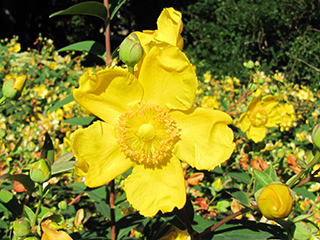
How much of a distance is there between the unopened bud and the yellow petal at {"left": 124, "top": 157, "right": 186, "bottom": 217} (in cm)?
23

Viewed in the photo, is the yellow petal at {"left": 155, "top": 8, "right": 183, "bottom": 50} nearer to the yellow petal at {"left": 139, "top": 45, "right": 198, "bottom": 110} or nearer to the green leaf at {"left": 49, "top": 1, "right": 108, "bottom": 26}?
the yellow petal at {"left": 139, "top": 45, "right": 198, "bottom": 110}

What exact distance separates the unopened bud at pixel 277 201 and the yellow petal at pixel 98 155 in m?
0.43

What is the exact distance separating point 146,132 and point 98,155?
178 mm

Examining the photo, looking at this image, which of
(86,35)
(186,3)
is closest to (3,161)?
(86,35)

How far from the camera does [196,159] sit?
0.87m

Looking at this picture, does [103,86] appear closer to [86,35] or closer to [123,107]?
[123,107]

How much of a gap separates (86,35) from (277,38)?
542cm

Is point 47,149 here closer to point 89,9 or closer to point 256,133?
point 89,9

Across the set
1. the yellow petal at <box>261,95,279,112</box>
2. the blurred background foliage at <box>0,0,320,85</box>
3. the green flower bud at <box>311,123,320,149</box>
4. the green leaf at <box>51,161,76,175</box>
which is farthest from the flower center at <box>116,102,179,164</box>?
the blurred background foliage at <box>0,0,320,85</box>

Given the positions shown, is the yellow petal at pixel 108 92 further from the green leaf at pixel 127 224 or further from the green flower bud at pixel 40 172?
the green leaf at pixel 127 224

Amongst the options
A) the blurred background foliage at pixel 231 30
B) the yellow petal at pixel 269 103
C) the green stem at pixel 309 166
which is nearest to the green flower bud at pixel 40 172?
the green stem at pixel 309 166

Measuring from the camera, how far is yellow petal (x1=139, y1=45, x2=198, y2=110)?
0.80 m

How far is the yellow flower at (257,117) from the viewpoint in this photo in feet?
5.77

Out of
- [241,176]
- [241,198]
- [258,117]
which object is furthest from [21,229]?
[258,117]
